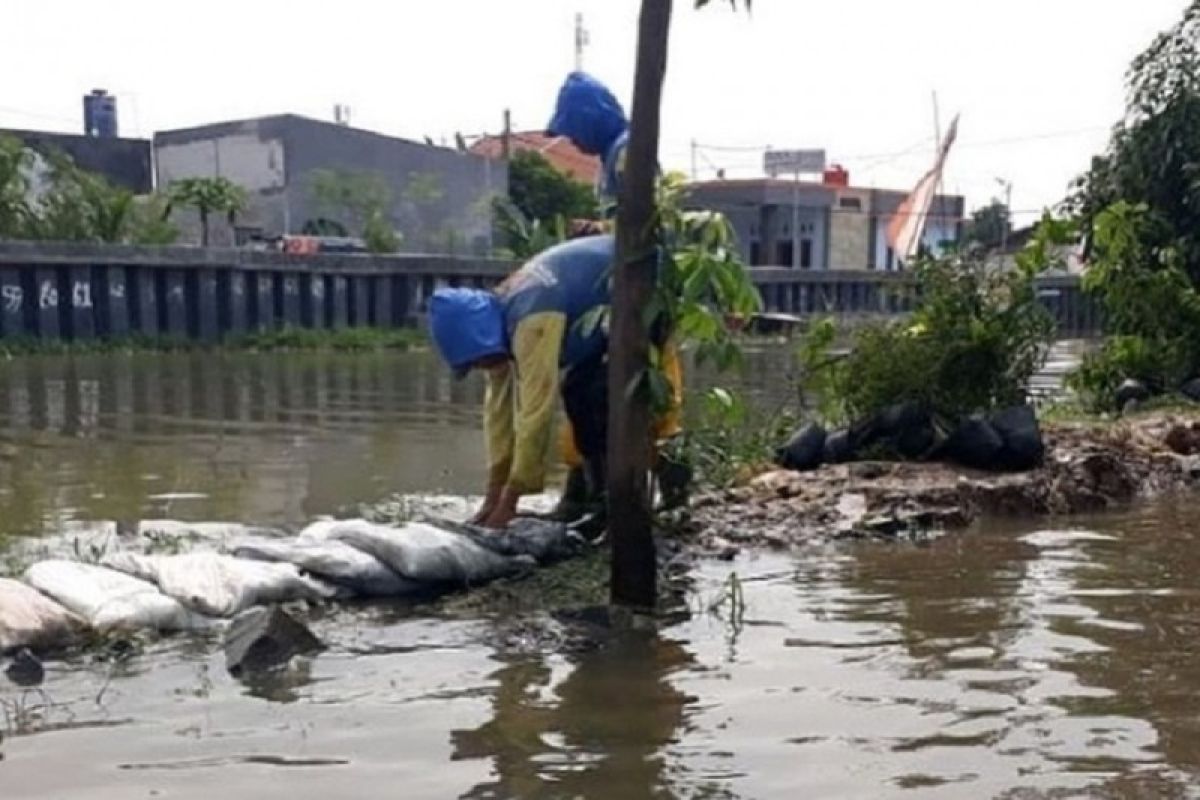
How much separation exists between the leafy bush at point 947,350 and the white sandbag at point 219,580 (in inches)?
140

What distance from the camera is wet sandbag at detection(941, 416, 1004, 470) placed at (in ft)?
23.9

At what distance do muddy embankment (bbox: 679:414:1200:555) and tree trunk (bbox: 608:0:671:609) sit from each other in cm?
127

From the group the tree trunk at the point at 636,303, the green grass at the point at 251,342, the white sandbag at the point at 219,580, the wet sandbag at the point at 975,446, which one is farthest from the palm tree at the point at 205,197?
the tree trunk at the point at 636,303

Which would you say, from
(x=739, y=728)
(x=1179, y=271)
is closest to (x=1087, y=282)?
(x=1179, y=271)

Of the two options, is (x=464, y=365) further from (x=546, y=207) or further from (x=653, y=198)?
(x=546, y=207)

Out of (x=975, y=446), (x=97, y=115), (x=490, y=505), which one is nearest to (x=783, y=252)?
(x=97, y=115)

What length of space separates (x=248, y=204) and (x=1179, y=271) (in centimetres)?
3113

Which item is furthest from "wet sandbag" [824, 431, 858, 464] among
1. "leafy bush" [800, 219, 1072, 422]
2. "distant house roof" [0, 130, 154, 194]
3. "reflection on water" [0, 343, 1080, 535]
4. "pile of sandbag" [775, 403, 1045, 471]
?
"distant house roof" [0, 130, 154, 194]

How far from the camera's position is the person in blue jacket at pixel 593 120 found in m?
5.84

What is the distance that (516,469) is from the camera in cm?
561

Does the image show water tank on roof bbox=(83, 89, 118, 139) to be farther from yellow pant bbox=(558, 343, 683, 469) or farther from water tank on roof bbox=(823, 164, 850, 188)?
yellow pant bbox=(558, 343, 683, 469)

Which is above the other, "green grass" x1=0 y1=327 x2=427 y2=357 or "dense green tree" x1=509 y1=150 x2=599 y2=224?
"dense green tree" x1=509 y1=150 x2=599 y2=224

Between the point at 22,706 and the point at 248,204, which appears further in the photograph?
the point at 248,204

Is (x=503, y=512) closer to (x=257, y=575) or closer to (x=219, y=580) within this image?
(x=257, y=575)
